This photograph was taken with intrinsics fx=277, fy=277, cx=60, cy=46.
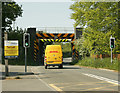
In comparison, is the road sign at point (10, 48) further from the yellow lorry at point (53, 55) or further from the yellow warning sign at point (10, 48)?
the yellow lorry at point (53, 55)

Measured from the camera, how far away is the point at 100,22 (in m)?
33.7

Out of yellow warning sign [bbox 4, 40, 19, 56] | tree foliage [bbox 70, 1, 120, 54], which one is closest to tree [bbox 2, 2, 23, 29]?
tree foliage [bbox 70, 1, 120, 54]

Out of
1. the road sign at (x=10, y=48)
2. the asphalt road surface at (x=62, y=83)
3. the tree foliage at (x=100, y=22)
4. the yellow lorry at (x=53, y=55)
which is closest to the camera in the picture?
the asphalt road surface at (x=62, y=83)

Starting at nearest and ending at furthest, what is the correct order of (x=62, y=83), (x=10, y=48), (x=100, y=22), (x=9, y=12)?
(x=62, y=83) < (x=10, y=48) < (x=100, y=22) < (x=9, y=12)

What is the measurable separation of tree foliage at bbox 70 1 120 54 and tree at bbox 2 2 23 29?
16.0 m

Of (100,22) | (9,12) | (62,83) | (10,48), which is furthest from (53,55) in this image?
(9,12)

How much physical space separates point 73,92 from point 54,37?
38.4m

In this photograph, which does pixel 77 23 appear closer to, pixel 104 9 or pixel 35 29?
pixel 104 9

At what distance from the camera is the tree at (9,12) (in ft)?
155

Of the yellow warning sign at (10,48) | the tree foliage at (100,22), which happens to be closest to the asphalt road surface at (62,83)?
the yellow warning sign at (10,48)

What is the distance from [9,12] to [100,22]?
65.7ft

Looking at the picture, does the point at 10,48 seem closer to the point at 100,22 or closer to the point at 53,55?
the point at 53,55

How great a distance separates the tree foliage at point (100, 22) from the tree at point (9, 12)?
15964mm

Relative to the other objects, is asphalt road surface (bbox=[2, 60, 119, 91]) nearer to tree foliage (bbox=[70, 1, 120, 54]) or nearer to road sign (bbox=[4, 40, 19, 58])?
road sign (bbox=[4, 40, 19, 58])
